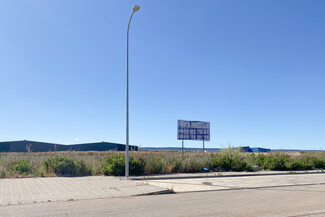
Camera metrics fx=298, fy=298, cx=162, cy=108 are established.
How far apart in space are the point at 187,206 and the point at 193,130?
20.6m

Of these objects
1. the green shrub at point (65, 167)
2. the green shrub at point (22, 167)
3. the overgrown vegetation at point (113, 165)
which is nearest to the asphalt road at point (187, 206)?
the overgrown vegetation at point (113, 165)

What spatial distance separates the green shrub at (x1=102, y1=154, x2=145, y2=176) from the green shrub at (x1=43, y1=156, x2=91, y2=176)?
1164mm

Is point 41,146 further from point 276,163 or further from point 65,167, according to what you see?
point 276,163

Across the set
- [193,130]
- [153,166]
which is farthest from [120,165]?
[193,130]

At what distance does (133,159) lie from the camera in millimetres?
17797

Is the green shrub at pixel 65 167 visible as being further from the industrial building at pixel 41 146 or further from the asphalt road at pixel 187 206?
the industrial building at pixel 41 146

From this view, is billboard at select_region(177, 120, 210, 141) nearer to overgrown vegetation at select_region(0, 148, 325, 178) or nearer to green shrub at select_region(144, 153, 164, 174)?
overgrown vegetation at select_region(0, 148, 325, 178)

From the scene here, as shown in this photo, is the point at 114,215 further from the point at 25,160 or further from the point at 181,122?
the point at 181,122

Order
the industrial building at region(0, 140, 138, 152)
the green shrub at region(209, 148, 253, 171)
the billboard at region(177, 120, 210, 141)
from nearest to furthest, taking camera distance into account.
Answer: the green shrub at region(209, 148, 253, 171) < the billboard at region(177, 120, 210, 141) < the industrial building at region(0, 140, 138, 152)

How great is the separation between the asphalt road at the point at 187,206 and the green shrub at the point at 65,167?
7.63 meters

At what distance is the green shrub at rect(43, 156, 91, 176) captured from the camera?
54.2 ft

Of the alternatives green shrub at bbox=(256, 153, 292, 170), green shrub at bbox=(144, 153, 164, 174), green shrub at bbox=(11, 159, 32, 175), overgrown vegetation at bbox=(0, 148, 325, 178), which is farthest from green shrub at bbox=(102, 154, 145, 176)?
green shrub at bbox=(256, 153, 292, 170)

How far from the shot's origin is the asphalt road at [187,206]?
7719 millimetres

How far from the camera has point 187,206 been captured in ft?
28.6
